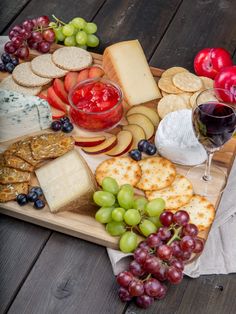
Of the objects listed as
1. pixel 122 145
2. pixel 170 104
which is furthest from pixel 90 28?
pixel 122 145

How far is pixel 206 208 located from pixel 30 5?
53.0 inches

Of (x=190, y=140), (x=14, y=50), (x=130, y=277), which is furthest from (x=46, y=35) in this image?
(x=130, y=277)

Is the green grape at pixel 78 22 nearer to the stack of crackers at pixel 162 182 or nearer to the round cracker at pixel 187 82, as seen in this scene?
the round cracker at pixel 187 82

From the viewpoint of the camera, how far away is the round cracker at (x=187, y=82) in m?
2.14

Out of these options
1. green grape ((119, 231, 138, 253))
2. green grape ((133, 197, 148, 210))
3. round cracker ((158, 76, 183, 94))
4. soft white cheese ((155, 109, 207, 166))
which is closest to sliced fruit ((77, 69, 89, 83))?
round cracker ((158, 76, 183, 94))

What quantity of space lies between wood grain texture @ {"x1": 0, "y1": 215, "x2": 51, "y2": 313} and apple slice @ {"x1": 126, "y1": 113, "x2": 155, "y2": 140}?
1.60 ft

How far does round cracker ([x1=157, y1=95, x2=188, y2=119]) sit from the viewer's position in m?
2.09

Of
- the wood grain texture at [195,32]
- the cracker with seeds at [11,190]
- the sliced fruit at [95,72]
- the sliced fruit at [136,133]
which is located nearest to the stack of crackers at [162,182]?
the sliced fruit at [136,133]

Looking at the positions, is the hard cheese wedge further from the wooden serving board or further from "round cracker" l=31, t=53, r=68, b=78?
"round cracker" l=31, t=53, r=68, b=78

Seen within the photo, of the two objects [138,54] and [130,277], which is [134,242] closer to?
[130,277]

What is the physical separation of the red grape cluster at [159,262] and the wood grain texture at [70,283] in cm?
7

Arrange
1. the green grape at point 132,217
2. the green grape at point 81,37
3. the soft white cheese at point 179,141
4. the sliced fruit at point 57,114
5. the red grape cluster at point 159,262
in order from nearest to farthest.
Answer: the red grape cluster at point 159,262, the green grape at point 132,217, the soft white cheese at point 179,141, the sliced fruit at point 57,114, the green grape at point 81,37

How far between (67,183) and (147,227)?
11.3 inches

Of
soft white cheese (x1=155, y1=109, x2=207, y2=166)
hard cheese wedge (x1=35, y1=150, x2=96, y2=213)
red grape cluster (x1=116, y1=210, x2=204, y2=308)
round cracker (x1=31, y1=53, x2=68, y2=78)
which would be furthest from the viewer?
round cracker (x1=31, y1=53, x2=68, y2=78)
